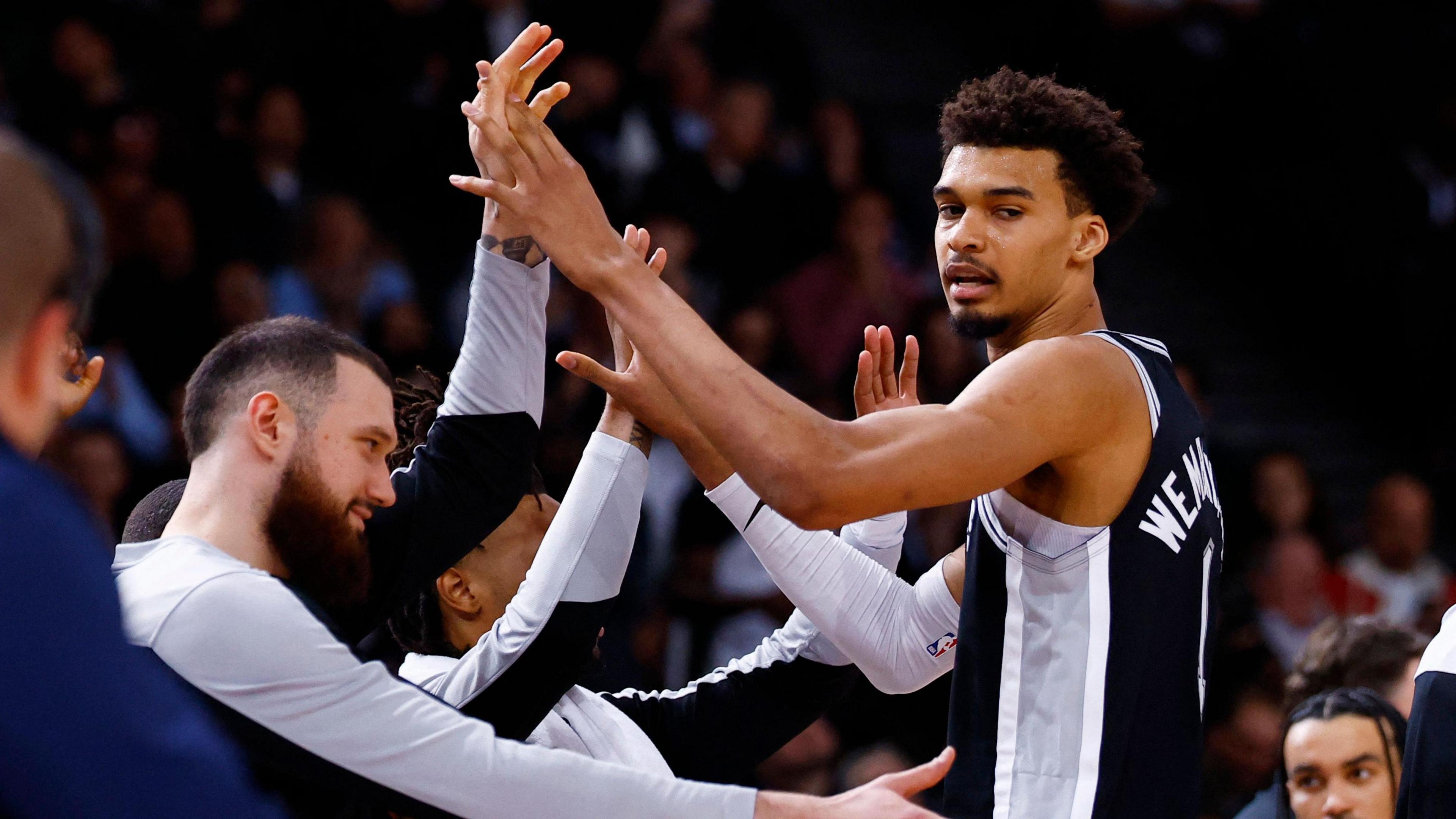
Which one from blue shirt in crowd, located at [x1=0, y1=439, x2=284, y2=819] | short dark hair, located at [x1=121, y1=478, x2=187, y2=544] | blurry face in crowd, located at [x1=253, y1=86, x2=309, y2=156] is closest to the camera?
blue shirt in crowd, located at [x1=0, y1=439, x2=284, y2=819]

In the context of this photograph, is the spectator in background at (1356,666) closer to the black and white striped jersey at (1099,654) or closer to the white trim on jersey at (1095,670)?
the black and white striped jersey at (1099,654)

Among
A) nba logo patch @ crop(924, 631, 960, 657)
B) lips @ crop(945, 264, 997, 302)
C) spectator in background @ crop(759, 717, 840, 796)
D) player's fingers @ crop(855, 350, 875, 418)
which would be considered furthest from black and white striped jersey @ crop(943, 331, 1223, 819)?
spectator in background @ crop(759, 717, 840, 796)

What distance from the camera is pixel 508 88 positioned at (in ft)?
8.75

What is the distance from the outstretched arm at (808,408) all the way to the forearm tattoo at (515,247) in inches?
23.7

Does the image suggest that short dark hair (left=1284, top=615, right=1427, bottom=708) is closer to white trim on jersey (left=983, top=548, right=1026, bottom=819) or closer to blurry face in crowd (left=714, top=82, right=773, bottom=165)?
white trim on jersey (left=983, top=548, right=1026, bottom=819)

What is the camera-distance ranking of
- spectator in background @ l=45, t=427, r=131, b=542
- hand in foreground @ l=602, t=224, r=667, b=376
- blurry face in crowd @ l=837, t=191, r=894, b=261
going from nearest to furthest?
hand in foreground @ l=602, t=224, r=667, b=376 < spectator in background @ l=45, t=427, r=131, b=542 < blurry face in crowd @ l=837, t=191, r=894, b=261

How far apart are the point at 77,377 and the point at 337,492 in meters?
0.80

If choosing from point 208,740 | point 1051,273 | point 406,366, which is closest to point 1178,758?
point 1051,273

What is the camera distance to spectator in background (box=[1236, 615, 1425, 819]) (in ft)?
13.0

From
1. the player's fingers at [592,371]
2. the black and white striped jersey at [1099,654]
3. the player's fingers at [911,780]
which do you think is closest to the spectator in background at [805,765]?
the player's fingers at [592,371]

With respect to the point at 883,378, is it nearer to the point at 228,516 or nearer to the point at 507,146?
the point at 507,146

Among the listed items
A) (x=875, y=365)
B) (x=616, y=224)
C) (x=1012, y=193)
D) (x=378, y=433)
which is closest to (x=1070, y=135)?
(x=1012, y=193)

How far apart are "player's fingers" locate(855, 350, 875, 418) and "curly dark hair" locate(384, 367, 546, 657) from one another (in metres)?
0.71

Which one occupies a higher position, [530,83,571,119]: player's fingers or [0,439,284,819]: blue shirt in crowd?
[530,83,571,119]: player's fingers
